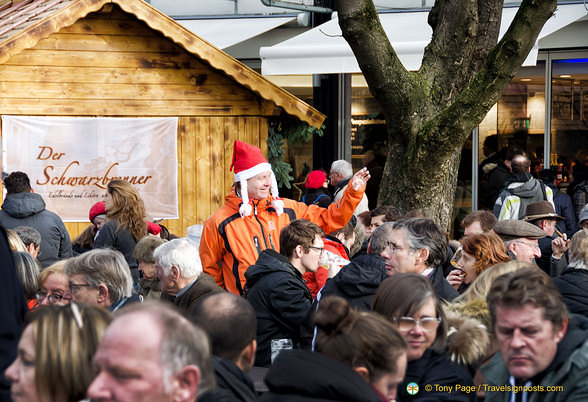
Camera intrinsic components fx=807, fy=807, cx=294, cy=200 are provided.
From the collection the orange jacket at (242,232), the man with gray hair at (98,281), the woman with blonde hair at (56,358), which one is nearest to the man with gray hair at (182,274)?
the man with gray hair at (98,281)

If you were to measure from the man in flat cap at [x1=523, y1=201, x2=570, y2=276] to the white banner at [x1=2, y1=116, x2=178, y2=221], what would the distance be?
480 cm

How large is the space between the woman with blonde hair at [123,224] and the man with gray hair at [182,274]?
1737 millimetres

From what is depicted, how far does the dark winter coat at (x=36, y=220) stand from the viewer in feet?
24.7

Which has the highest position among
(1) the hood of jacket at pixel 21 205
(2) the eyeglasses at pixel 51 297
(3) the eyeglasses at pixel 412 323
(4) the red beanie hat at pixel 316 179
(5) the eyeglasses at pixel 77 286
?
(4) the red beanie hat at pixel 316 179

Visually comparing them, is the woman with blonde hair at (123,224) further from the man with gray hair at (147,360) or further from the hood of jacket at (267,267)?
the man with gray hair at (147,360)

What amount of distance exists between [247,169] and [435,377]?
3387mm

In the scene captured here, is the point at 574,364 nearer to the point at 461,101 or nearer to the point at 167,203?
the point at 461,101

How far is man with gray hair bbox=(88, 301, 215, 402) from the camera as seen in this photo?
228 centimetres

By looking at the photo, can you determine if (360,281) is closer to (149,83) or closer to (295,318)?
(295,318)

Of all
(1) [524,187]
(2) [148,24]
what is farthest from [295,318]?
(2) [148,24]

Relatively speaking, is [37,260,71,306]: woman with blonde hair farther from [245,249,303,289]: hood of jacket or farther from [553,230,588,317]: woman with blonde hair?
[553,230,588,317]: woman with blonde hair

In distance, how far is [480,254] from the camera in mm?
5059

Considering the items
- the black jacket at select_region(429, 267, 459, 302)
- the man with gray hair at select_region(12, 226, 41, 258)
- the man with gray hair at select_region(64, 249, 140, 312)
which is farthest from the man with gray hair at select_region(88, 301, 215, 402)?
the man with gray hair at select_region(12, 226, 41, 258)

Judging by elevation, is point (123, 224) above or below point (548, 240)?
above
